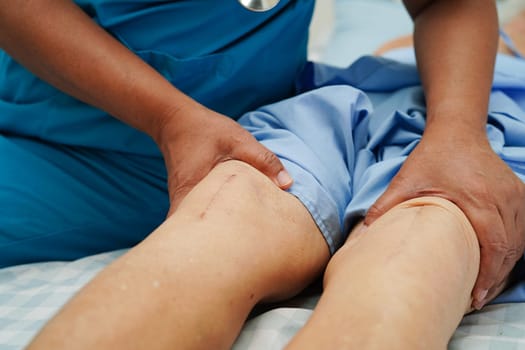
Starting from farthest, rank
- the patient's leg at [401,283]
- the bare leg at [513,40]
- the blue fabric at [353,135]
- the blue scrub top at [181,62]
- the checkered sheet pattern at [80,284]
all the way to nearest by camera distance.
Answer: the bare leg at [513,40] → the blue scrub top at [181,62] → the blue fabric at [353,135] → the checkered sheet pattern at [80,284] → the patient's leg at [401,283]

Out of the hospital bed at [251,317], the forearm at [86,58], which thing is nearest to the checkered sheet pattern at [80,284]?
the hospital bed at [251,317]

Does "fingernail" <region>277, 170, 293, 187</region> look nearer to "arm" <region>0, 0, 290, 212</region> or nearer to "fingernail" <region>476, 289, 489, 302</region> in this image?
"arm" <region>0, 0, 290, 212</region>

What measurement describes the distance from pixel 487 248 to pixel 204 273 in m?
0.27

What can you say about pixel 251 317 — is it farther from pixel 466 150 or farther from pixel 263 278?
pixel 466 150

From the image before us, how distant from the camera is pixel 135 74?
684mm

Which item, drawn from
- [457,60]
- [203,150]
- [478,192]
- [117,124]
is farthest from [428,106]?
[117,124]

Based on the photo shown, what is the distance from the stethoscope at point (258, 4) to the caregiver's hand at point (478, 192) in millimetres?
241

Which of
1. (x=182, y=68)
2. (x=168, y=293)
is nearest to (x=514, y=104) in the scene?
(x=182, y=68)

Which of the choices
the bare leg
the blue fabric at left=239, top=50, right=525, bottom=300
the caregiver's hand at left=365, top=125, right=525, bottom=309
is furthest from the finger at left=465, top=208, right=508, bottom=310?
the bare leg

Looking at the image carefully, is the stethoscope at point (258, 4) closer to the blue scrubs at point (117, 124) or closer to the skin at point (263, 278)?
the blue scrubs at point (117, 124)

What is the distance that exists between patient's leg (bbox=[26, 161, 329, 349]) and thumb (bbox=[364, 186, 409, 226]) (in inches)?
2.3

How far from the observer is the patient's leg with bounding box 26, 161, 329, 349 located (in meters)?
0.43

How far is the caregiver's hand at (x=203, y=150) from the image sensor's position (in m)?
0.62

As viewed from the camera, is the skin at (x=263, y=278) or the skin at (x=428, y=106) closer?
the skin at (x=263, y=278)
